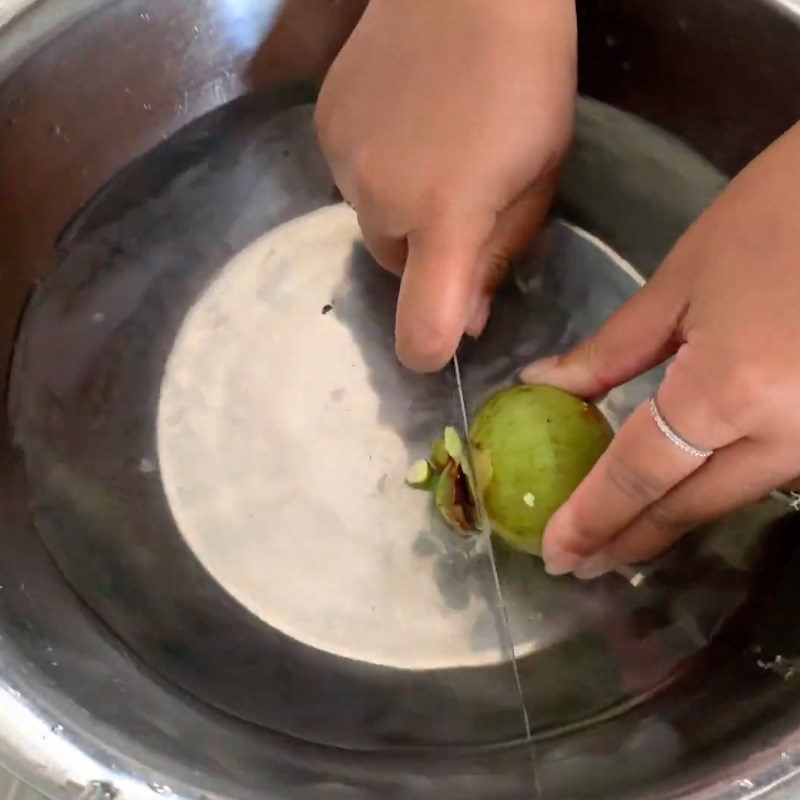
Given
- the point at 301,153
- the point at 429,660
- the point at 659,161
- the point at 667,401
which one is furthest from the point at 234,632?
the point at 659,161

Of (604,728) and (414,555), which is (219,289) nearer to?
(414,555)

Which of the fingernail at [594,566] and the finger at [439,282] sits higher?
the finger at [439,282]

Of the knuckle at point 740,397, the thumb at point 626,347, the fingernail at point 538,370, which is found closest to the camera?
the knuckle at point 740,397

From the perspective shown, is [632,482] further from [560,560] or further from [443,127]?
[443,127]

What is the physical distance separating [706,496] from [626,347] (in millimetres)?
138

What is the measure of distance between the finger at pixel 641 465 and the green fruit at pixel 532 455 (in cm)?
3

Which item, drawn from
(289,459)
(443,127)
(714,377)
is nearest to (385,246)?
(443,127)

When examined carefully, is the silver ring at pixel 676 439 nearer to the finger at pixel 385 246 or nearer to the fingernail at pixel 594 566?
the fingernail at pixel 594 566

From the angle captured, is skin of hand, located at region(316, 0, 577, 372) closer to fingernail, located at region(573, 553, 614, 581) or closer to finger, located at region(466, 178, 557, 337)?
finger, located at region(466, 178, 557, 337)

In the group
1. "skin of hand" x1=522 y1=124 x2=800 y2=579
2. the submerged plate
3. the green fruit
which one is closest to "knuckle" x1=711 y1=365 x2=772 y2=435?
"skin of hand" x1=522 y1=124 x2=800 y2=579

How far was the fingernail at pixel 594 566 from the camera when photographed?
2.28 feet

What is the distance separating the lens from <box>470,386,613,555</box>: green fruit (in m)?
0.65

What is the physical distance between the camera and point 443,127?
0.68 metres

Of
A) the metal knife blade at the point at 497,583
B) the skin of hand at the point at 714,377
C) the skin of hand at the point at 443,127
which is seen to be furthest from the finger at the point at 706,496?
the skin of hand at the point at 443,127
